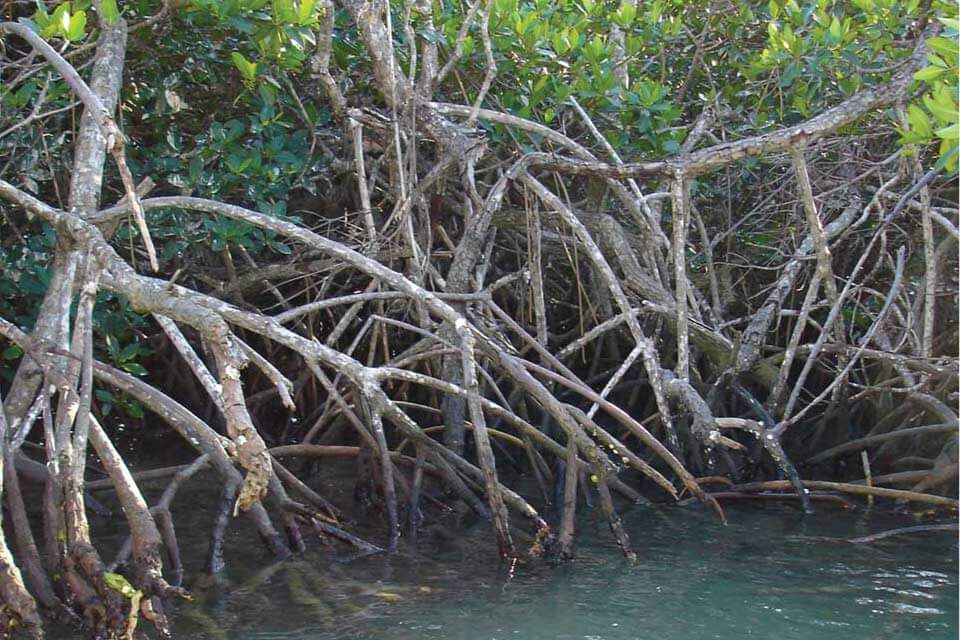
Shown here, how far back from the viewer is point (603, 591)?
4.23m

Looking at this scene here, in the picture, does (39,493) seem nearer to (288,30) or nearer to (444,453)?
(444,453)

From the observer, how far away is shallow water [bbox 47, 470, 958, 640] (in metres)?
3.84

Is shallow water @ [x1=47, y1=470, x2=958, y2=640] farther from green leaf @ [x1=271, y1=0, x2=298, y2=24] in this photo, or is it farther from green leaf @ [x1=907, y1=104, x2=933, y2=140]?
green leaf @ [x1=271, y1=0, x2=298, y2=24]

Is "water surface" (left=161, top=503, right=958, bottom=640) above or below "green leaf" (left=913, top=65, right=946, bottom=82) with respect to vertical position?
below

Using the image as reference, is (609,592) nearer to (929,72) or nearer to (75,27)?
(929,72)

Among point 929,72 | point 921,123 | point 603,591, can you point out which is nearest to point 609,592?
point 603,591

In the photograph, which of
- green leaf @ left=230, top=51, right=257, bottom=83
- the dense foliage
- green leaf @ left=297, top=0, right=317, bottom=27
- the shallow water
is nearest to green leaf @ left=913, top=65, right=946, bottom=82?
the dense foliage

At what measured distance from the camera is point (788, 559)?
4719mm

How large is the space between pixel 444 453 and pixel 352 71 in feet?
5.83

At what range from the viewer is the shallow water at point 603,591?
12.6ft

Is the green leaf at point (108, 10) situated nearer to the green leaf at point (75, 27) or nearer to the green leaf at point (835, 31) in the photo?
the green leaf at point (75, 27)

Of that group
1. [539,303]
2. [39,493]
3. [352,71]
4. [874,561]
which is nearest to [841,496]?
[874,561]

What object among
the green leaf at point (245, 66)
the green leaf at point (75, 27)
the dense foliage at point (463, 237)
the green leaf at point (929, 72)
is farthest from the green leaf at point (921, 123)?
the green leaf at point (75, 27)

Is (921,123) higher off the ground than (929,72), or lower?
lower
